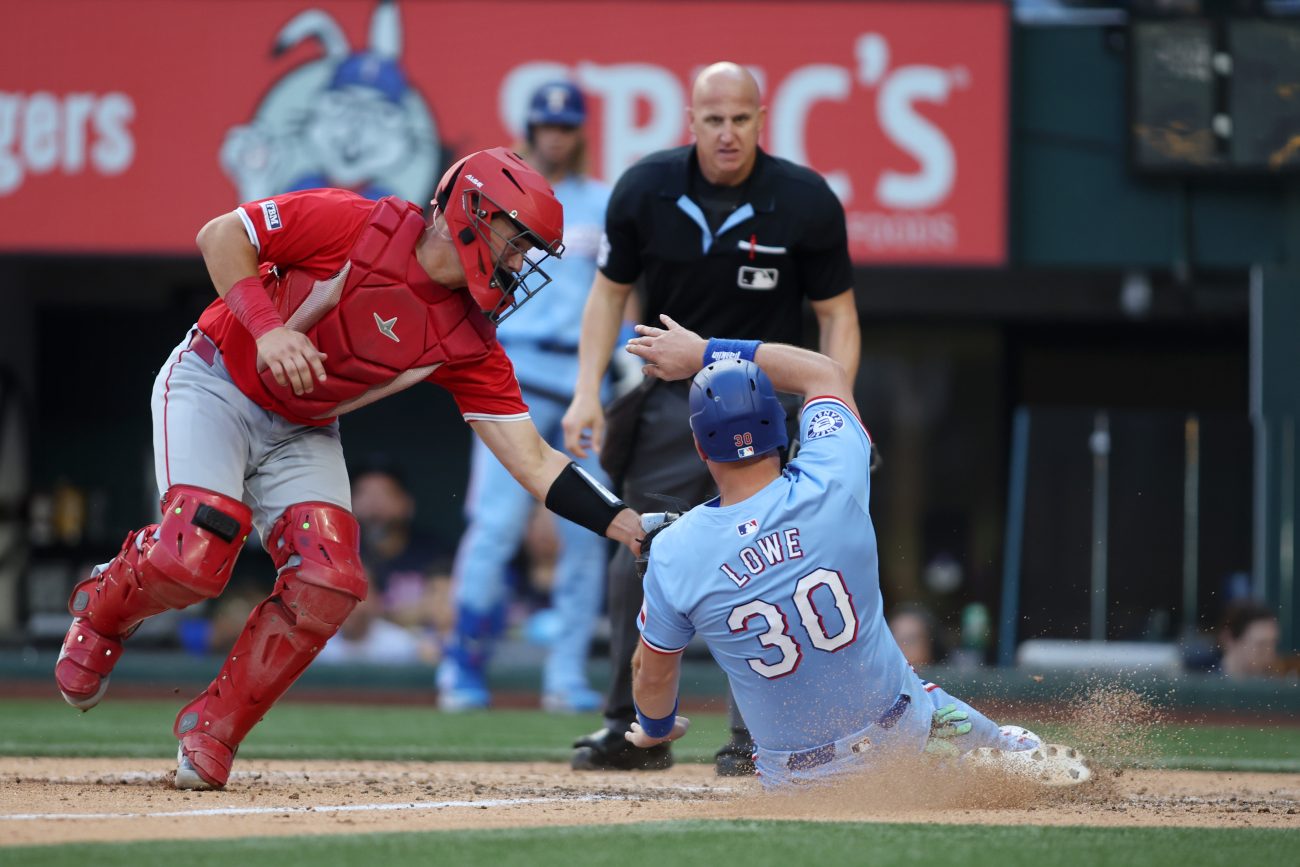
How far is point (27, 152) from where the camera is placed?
10461 mm

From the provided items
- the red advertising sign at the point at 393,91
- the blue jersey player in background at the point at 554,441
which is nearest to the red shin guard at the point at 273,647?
the blue jersey player in background at the point at 554,441

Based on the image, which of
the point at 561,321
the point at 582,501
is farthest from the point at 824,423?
the point at 561,321

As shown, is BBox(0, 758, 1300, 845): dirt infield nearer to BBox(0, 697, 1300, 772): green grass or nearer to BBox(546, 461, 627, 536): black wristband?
BBox(0, 697, 1300, 772): green grass

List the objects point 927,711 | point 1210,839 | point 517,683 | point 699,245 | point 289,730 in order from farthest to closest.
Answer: point 517,683 < point 289,730 < point 699,245 < point 927,711 < point 1210,839

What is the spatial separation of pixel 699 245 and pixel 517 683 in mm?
4563

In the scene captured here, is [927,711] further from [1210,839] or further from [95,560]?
[95,560]

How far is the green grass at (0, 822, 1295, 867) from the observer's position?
3.55 m

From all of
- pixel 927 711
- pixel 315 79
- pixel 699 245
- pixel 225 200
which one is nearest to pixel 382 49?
pixel 315 79

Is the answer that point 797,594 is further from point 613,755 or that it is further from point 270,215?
point 270,215

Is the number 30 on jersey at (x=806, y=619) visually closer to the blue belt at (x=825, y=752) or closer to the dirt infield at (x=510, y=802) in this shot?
the blue belt at (x=825, y=752)

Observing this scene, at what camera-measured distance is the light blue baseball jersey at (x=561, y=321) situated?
27.2ft

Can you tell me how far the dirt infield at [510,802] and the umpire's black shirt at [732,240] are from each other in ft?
5.14

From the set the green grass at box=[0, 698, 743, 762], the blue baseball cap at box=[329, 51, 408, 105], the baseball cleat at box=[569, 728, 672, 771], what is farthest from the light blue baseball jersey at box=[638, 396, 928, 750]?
the blue baseball cap at box=[329, 51, 408, 105]

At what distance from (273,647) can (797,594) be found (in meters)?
1.55
